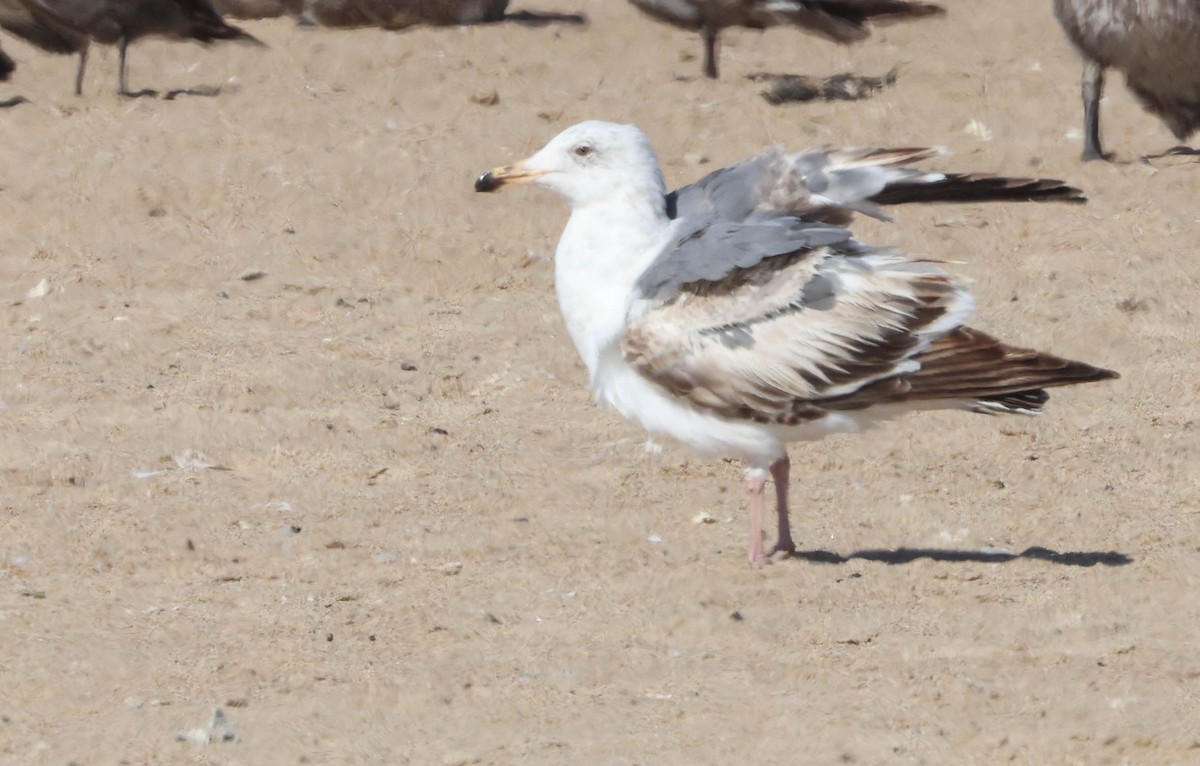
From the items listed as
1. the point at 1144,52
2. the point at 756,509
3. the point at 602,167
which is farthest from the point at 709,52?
the point at 756,509

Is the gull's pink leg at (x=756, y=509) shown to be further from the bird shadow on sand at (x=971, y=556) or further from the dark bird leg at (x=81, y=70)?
the dark bird leg at (x=81, y=70)

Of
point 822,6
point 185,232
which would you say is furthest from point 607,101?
point 185,232

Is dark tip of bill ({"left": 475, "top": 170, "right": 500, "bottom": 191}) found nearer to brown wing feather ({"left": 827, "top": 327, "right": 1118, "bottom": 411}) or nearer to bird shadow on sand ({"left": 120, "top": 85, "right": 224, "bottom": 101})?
brown wing feather ({"left": 827, "top": 327, "right": 1118, "bottom": 411})

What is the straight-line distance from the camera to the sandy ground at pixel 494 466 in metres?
5.50

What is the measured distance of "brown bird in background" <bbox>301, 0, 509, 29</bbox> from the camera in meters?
14.0

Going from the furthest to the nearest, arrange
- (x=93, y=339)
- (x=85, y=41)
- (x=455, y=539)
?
(x=85, y=41) < (x=93, y=339) < (x=455, y=539)

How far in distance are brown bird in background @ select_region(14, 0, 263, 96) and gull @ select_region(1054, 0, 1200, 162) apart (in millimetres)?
5577

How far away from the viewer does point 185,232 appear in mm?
10555

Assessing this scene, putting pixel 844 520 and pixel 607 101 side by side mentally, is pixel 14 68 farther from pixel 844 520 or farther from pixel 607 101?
pixel 844 520

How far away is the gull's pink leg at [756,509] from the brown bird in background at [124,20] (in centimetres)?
722

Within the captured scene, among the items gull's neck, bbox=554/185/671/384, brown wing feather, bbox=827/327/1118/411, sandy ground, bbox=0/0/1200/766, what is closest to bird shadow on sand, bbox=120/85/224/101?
sandy ground, bbox=0/0/1200/766

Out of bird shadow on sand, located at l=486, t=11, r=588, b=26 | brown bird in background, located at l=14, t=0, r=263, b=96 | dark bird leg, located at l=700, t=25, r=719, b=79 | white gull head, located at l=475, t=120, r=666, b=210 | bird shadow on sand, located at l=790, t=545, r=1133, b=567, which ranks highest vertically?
white gull head, located at l=475, t=120, r=666, b=210

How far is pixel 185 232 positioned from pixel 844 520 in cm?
468

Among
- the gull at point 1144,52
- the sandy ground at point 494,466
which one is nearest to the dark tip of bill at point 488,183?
the sandy ground at point 494,466
